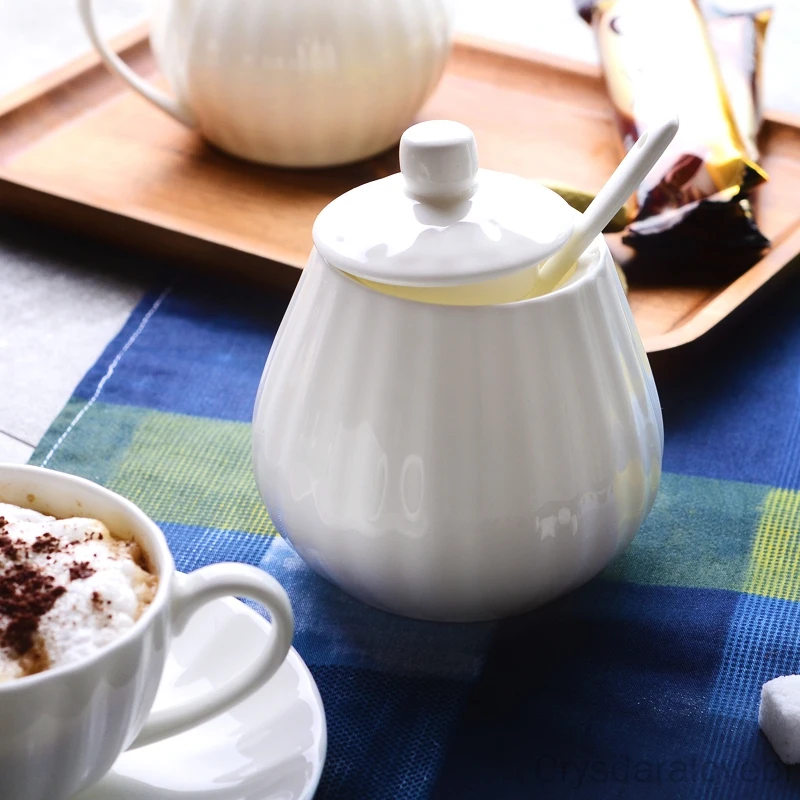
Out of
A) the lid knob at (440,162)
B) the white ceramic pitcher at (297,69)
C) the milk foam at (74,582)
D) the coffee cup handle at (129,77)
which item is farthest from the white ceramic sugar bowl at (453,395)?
the coffee cup handle at (129,77)

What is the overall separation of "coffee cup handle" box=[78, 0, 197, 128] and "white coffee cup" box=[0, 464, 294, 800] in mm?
589

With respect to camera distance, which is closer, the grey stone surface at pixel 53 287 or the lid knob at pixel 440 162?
the lid knob at pixel 440 162

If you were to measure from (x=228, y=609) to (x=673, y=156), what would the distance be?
0.52 m

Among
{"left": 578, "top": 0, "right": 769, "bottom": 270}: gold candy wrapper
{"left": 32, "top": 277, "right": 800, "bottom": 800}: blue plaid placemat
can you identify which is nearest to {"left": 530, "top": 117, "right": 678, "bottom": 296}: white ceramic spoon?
{"left": 32, "top": 277, "right": 800, "bottom": 800}: blue plaid placemat

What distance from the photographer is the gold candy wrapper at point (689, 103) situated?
868 mm

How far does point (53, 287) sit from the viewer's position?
93 centimetres

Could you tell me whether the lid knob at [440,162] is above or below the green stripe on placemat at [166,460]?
above

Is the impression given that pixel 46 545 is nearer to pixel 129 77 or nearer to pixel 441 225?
pixel 441 225

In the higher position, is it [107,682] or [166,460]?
[107,682]

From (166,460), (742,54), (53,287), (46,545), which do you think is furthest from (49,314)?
(742,54)

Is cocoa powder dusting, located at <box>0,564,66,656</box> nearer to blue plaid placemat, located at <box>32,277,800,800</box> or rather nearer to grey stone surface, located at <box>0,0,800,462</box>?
blue plaid placemat, located at <box>32,277,800,800</box>

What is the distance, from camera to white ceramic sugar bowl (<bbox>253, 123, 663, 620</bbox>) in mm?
513

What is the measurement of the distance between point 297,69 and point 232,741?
596 millimetres

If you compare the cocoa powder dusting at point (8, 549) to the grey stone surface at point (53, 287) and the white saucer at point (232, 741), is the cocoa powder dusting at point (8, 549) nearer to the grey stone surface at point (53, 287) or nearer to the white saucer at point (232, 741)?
the white saucer at point (232, 741)
